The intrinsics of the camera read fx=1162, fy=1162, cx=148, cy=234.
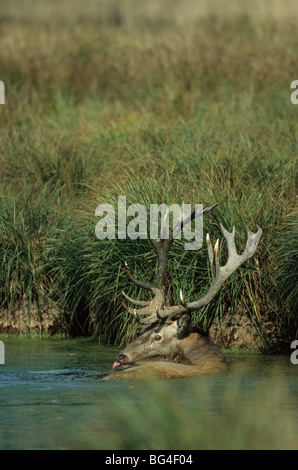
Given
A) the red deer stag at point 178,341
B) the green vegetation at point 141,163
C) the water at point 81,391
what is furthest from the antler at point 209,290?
the green vegetation at point 141,163

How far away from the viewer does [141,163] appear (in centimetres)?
1495

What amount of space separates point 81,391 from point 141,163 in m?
5.64

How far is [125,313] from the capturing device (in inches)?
485


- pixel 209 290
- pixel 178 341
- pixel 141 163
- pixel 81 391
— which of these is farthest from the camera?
pixel 141 163

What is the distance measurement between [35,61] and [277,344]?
14.5 metres

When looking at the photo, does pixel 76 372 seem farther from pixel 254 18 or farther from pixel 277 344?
pixel 254 18

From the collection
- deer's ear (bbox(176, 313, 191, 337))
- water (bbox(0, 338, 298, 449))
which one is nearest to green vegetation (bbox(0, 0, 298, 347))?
water (bbox(0, 338, 298, 449))

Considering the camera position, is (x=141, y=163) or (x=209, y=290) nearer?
(x=209, y=290)

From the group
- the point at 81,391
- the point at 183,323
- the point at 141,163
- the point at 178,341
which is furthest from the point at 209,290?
the point at 141,163

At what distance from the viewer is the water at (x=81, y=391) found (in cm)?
824

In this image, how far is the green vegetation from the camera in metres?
12.4

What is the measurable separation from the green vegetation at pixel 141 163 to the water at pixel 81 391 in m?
0.79

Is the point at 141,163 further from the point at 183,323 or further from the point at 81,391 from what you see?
the point at 81,391
